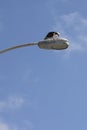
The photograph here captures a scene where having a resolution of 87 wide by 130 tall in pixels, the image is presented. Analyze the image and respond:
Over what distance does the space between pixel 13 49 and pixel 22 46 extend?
0.30 metres

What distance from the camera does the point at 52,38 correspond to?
209 feet

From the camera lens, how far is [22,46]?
63844 millimetres

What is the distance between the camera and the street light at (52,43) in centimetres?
6344

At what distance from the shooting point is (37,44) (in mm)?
63812

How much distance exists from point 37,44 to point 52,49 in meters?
0.57

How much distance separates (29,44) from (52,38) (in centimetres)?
75

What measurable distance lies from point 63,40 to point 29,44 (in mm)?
1123

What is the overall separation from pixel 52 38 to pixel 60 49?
568 millimetres

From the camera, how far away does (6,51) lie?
209ft

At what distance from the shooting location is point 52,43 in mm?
63562

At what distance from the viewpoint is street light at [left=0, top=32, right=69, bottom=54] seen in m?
63.4

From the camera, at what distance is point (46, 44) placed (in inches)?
2505

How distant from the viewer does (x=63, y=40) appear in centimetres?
6350

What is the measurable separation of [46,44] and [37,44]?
0.34 m
